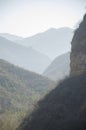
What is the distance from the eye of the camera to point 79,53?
46.6m

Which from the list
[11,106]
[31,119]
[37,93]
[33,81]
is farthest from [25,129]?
[33,81]

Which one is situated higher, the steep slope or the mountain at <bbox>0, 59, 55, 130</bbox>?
the steep slope

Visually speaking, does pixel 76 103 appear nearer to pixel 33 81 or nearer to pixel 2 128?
pixel 2 128

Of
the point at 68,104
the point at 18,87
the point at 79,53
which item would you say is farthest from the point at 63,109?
the point at 18,87

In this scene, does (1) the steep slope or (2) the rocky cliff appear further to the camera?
(2) the rocky cliff

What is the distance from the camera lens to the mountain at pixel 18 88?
3698 inches

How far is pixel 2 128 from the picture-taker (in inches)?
1796

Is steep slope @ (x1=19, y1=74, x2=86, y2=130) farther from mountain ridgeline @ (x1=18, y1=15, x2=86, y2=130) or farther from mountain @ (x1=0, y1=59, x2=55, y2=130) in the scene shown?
mountain @ (x1=0, y1=59, x2=55, y2=130)

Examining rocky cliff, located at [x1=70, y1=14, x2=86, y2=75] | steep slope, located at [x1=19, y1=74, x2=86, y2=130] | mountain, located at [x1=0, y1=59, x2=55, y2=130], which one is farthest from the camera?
mountain, located at [x1=0, y1=59, x2=55, y2=130]

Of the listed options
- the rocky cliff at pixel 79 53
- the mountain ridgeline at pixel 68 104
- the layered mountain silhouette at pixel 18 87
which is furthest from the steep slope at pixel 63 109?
the layered mountain silhouette at pixel 18 87

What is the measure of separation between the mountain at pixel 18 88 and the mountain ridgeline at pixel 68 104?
1281 inches

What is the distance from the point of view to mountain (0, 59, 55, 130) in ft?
308

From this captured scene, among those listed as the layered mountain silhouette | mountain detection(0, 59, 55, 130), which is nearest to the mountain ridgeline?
mountain detection(0, 59, 55, 130)

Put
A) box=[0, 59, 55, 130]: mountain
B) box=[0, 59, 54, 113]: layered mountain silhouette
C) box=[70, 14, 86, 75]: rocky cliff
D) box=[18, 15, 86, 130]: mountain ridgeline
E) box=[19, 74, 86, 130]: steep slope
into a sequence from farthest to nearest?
box=[0, 59, 54, 113]: layered mountain silhouette
box=[0, 59, 55, 130]: mountain
box=[70, 14, 86, 75]: rocky cliff
box=[18, 15, 86, 130]: mountain ridgeline
box=[19, 74, 86, 130]: steep slope
